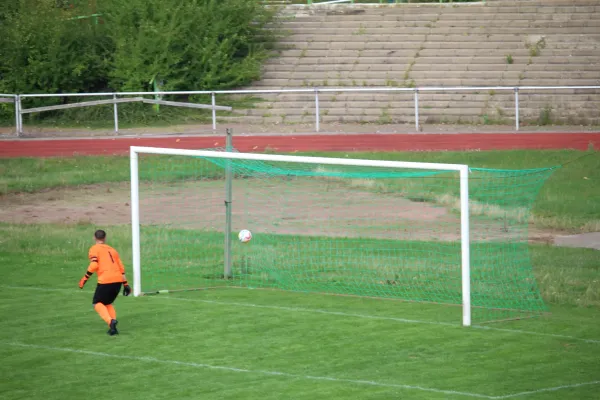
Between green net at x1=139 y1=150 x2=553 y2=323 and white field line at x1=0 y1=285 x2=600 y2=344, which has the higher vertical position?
green net at x1=139 y1=150 x2=553 y2=323

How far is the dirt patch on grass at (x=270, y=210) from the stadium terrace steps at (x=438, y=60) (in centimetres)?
1040

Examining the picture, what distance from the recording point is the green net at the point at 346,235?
13695 millimetres

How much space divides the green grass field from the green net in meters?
0.60

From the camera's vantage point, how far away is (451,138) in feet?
89.8

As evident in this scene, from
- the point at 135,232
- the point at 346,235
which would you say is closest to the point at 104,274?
the point at 135,232

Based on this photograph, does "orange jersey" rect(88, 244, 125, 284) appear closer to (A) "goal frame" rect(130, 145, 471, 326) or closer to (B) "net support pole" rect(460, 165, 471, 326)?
(A) "goal frame" rect(130, 145, 471, 326)

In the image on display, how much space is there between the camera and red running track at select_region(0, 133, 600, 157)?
2655cm

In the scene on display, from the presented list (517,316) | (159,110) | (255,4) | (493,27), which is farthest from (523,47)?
(517,316)

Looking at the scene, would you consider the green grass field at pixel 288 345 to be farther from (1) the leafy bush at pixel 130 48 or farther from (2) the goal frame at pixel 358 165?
(1) the leafy bush at pixel 130 48

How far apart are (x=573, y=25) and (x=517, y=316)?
25.0 meters

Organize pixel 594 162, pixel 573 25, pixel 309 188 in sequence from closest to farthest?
1. pixel 309 188
2. pixel 594 162
3. pixel 573 25

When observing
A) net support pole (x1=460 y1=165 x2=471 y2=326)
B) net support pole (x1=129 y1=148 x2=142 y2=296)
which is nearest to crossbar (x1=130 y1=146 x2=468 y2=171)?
net support pole (x1=460 y1=165 x2=471 y2=326)

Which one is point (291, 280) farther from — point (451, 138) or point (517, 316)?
point (451, 138)

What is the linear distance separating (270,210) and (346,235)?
2.19m
